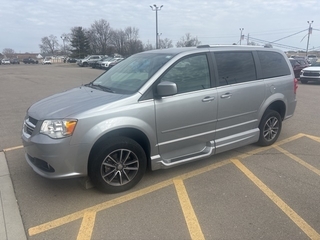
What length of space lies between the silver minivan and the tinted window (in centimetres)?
2

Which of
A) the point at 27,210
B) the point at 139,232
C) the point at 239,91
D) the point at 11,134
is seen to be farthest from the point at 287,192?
the point at 11,134

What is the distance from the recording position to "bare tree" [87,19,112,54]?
8213 centimetres

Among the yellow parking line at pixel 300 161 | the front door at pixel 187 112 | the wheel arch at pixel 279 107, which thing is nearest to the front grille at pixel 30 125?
the front door at pixel 187 112

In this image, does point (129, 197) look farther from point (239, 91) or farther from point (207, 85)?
point (239, 91)

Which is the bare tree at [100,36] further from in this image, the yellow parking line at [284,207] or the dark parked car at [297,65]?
the yellow parking line at [284,207]

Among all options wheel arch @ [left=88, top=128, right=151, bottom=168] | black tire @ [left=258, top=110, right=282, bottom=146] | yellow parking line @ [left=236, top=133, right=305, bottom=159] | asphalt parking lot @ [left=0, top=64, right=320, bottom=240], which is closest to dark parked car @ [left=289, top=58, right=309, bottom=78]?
yellow parking line @ [left=236, top=133, right=305, bottom=159]

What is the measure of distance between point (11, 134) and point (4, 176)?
2217mm

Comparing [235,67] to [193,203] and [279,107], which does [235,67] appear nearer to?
[279,107]

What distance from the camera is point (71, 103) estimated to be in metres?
3.48

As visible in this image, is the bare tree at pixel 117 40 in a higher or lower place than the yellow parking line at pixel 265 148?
higher

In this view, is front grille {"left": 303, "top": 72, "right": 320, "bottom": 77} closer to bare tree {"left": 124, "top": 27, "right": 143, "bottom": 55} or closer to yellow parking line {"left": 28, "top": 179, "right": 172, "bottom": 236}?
yellow parking line {"left": 28, "top": 179, "right": 172, "bottom": 236}

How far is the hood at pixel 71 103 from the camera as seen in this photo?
324cm

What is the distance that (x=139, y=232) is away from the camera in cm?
277

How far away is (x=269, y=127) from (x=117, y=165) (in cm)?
312
